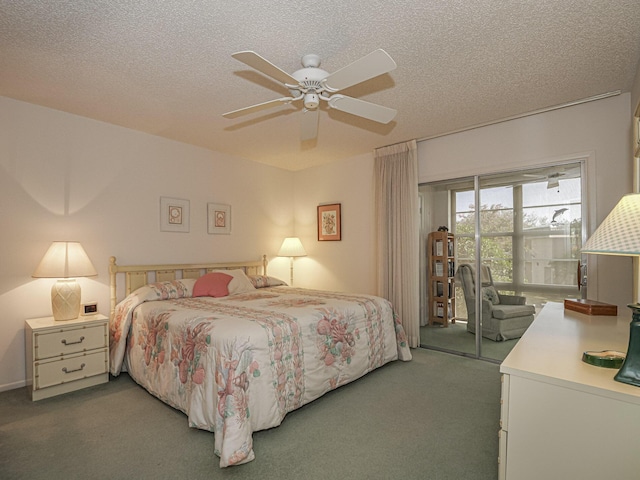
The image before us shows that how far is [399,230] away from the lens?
4.26 metres

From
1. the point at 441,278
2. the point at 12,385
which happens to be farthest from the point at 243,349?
the point at 441,278

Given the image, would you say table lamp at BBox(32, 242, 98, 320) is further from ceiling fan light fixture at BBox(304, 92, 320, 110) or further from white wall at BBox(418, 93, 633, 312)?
white wall at BBox(418, 93, 633, 312)

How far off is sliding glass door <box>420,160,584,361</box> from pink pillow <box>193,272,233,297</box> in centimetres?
241

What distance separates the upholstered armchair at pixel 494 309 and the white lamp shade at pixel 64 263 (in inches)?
151

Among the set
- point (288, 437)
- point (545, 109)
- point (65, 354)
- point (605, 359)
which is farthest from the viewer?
point (545, 109)

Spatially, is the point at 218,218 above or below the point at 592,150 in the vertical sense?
below

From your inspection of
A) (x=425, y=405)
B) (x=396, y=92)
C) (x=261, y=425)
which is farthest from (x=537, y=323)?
(x=396, y=92)

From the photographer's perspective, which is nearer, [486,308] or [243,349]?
[243,349]

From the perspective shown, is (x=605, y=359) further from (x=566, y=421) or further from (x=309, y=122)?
(x=309, y=122)

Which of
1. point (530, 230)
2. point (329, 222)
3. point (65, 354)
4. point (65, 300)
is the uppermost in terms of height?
point (329, 222)

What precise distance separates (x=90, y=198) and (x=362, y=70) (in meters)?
3.04

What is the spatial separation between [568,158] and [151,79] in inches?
147

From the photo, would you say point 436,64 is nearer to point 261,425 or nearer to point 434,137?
point 434,137

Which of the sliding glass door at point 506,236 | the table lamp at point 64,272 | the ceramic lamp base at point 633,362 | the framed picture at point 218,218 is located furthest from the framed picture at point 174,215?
the ceramic lamp base at point 633,362
